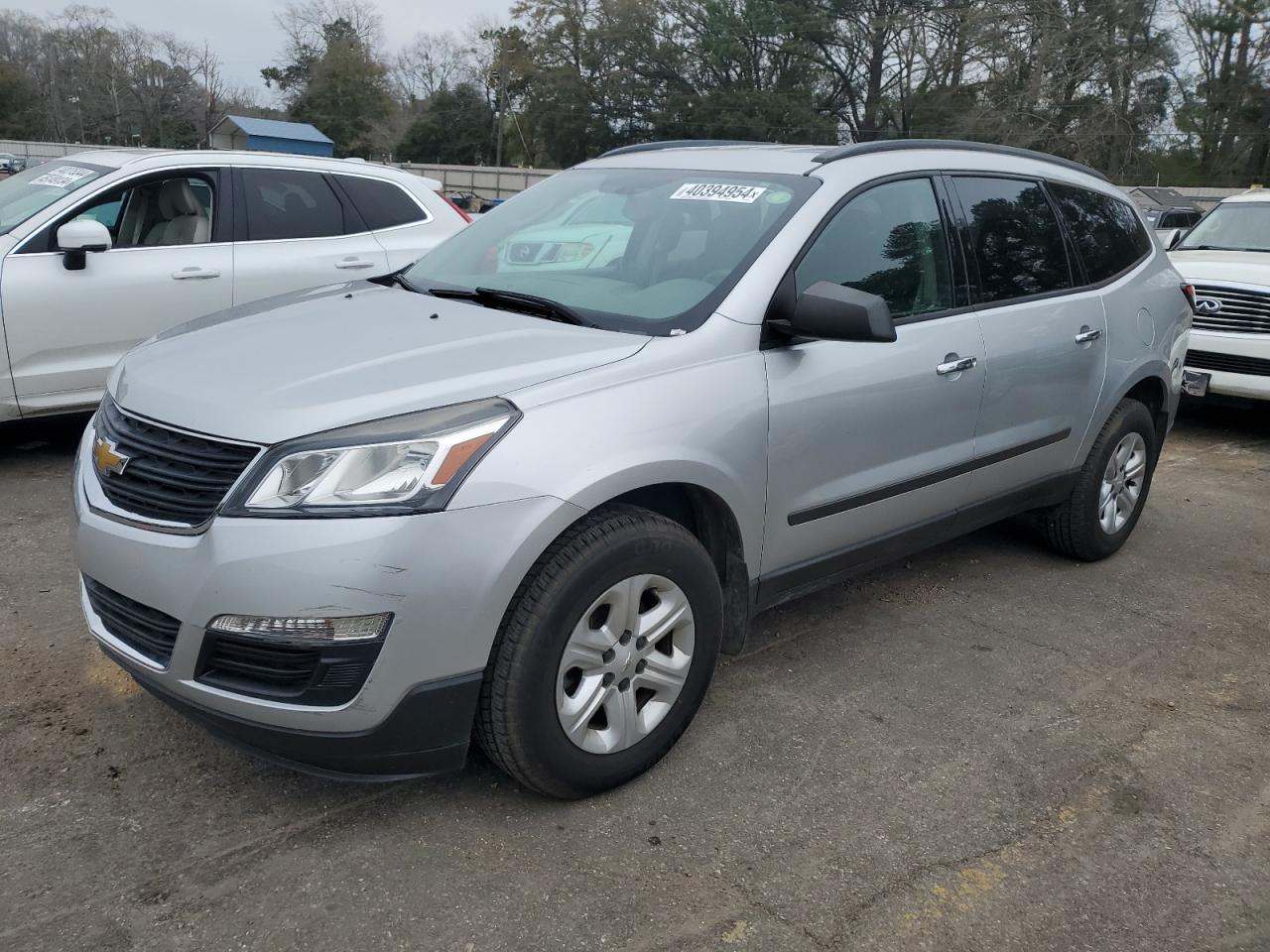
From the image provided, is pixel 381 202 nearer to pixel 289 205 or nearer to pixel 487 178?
pixel 289 205

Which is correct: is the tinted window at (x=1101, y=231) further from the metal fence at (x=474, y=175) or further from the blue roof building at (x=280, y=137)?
the metal fence at (x=474, y=175)

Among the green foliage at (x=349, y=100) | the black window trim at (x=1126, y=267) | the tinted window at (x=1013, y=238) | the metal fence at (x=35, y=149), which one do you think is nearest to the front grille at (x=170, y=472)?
the tinted window at (x=1013, y=238)

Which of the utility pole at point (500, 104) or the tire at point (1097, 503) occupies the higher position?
the utility pole at point (500, 104)

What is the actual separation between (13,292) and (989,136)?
138 feet

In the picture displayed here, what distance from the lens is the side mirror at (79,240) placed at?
17.6ft

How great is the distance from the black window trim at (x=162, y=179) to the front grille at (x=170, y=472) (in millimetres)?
3244

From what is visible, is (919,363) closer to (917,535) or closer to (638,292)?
(917,535)

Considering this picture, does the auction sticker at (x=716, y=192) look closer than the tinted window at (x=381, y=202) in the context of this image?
Yes

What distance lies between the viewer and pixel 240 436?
2.51m

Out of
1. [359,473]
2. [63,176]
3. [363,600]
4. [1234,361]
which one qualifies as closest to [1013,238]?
[359,473]

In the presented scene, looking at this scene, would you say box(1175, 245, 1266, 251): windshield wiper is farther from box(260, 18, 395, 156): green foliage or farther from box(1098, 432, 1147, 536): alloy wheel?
box(260, 18, 395, 156): green foliage

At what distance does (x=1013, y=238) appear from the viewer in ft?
13.9

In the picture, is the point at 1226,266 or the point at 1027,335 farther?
the point at 1226,266

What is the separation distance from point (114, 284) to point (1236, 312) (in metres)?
7.39
